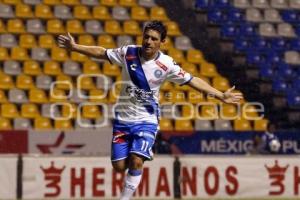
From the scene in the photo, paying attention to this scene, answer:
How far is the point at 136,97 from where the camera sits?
9633 millimetres

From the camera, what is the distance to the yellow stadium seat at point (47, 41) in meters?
20.8

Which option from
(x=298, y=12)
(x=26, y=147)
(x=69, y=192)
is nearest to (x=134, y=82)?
(x=69, y=192)

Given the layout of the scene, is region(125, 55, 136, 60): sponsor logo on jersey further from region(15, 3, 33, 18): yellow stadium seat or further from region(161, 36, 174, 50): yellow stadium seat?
region(161, 36, 174, 50): yellow stadium seat

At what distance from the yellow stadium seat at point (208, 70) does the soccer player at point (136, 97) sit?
12057 mm

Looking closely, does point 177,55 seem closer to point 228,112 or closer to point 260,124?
point 228,112

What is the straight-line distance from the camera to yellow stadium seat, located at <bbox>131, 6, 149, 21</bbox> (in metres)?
22.2

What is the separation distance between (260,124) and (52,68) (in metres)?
5.15

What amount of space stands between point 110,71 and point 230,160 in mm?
6044

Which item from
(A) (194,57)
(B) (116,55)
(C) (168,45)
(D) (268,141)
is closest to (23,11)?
(C) (168,45)

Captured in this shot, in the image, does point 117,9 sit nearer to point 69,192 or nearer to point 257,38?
point 257,38

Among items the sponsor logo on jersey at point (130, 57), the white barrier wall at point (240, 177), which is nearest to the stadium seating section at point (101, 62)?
the white barrier wall at point (240, 177)

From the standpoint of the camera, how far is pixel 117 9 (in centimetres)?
2223

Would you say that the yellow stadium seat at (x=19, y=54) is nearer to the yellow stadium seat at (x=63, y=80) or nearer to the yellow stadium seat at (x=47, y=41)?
the yellow stadium seat at (x=47, y=41)

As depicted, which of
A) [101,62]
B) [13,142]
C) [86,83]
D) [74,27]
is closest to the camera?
[13,142]
